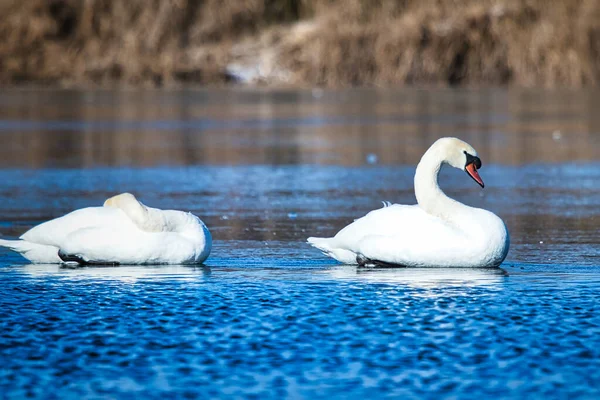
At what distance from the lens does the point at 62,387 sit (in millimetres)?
6398

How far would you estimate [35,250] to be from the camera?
9.99 meters

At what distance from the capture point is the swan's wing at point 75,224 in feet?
32.0

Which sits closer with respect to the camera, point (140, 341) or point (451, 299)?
point (140, 341)

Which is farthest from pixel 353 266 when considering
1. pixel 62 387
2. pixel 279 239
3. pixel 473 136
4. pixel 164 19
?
pixel 164 19

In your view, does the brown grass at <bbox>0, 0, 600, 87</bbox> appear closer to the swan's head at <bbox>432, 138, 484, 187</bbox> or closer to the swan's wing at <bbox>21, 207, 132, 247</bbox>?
the swan's head at <bbox>432, 138, 484, 187</bbox>

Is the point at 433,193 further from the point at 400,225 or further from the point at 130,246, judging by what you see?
the point at 130,246

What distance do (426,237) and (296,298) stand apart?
1362 millimetres

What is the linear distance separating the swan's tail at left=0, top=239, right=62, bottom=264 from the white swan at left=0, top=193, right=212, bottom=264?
55mm

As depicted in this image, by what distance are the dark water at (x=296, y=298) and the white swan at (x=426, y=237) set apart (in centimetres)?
11

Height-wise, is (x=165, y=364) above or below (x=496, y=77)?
below

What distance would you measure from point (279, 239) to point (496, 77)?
3274cm

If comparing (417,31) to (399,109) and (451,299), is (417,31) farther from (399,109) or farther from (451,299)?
(451,299)

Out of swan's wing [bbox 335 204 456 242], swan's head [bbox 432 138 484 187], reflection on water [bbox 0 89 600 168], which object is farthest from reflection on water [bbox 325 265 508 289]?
reflection on water [bbox 0 89 600 168]

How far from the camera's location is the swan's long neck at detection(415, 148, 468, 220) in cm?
965
